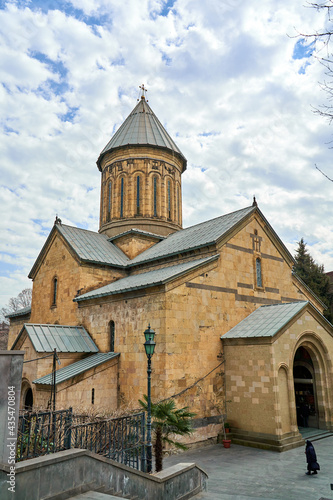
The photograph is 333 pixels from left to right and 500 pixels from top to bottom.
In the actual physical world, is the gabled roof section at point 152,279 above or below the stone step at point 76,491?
above

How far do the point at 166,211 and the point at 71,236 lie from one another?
5647 mm

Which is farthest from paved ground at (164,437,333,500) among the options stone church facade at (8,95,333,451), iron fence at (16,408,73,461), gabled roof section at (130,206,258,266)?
gabled roof section at (130,206,258,266)

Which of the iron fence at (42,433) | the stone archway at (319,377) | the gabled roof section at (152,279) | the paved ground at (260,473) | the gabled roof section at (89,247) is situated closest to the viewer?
the iron fence at (42,433)

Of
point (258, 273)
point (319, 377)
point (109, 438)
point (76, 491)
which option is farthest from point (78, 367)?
point (319, 377)

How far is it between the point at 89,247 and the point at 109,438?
11.7 metres

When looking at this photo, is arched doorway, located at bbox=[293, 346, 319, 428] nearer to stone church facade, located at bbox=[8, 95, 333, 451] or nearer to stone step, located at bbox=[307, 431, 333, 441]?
stone church facade, located at bbox=[8, 95, 333, 451]

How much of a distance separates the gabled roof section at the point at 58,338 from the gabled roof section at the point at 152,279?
4.85 feet

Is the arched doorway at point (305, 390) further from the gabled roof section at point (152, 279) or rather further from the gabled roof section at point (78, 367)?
the gabled roof section at point (78, 367)

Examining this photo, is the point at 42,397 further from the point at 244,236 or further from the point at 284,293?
the point at 284,293

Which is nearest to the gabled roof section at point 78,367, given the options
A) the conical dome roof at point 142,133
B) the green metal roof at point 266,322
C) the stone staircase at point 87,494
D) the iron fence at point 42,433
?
the green metal roof at point 266,322

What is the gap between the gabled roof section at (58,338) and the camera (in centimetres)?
Answer: 1384

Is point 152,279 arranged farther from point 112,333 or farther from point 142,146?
point 142,146

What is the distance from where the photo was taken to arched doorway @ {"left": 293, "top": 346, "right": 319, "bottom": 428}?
13812 mm

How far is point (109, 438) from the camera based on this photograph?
7500mm
